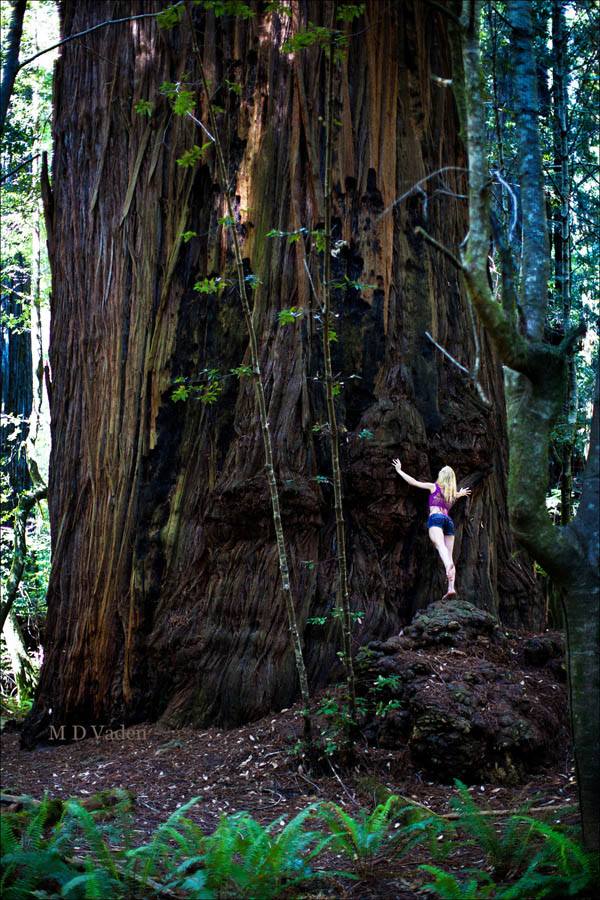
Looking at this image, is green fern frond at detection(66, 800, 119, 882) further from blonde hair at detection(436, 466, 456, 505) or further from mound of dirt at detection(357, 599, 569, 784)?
blonde hair at detection(436, 466, 456, 505)

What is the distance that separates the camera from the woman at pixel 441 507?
7.21 metres

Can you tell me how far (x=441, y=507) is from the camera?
23.7ft

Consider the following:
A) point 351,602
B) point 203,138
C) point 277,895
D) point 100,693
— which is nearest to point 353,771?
point 351,602

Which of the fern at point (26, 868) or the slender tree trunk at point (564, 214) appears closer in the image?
the fern at point (26, 868)

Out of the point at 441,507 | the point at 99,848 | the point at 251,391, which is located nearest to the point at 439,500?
the point at 441,507

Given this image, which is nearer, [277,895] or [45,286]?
[277,895]

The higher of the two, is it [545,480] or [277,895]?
[545,480]

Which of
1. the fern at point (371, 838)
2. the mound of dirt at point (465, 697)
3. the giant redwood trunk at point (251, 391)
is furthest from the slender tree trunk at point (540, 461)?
the giant redwood trunk at point (251, 391)

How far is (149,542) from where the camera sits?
7.88 metres

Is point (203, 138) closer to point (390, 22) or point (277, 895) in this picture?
point (390, 22)

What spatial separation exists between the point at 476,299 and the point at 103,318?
5529mm

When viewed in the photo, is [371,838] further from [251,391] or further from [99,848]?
[251,391]

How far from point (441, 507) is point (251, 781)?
289 centimetres

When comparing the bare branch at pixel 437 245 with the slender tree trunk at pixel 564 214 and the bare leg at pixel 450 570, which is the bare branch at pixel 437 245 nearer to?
the bare leg at pixel 450 570
